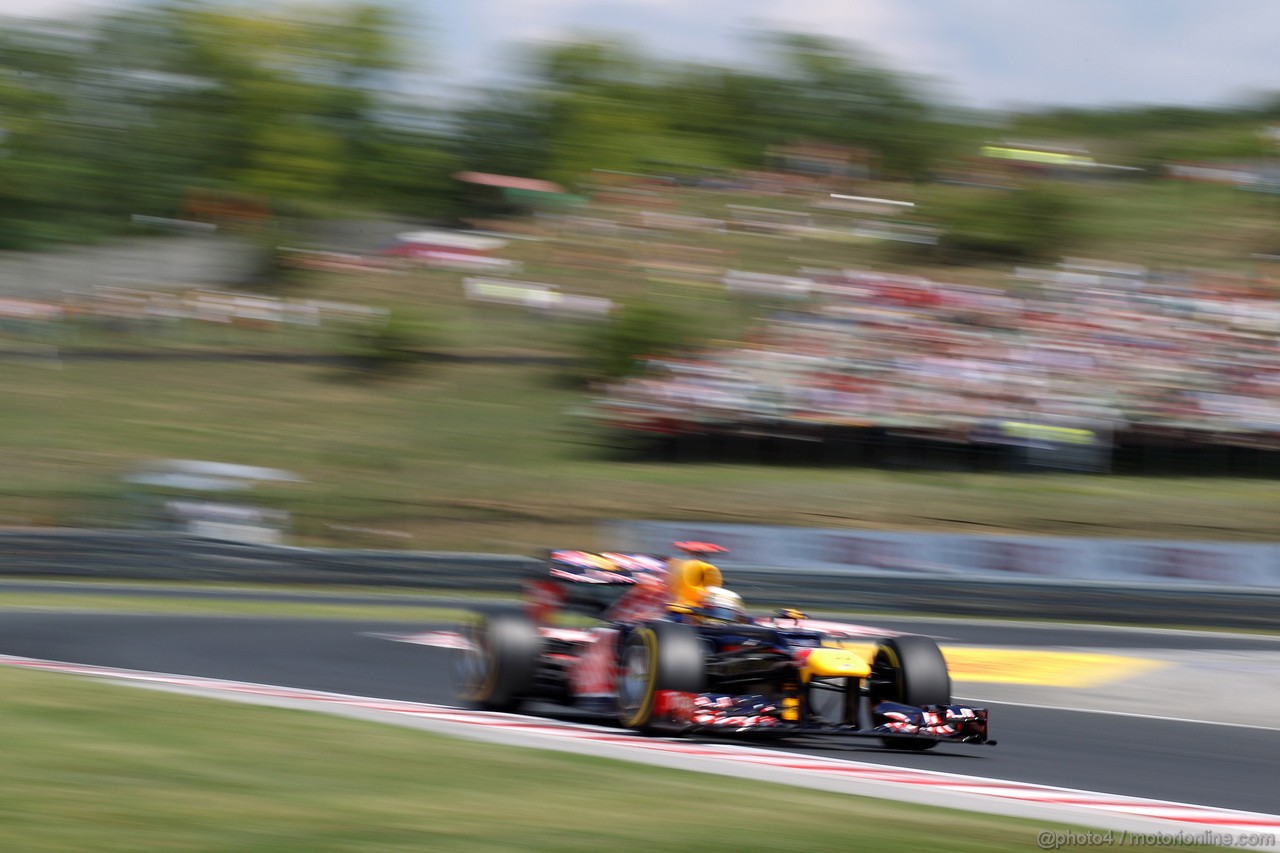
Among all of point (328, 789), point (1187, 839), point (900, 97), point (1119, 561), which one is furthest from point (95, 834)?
point (900, 97)

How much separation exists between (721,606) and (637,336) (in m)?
18.4

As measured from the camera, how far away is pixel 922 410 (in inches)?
837

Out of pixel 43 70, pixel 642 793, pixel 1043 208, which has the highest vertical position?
pixel 43 70

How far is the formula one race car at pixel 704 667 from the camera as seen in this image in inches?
269

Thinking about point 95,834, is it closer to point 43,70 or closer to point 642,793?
point 642,793

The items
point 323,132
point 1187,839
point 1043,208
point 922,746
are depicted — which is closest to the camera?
point 1187,839

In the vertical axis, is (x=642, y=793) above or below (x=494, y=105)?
below

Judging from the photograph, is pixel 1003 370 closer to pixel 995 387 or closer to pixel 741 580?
pixel 995 387

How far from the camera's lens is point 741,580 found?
52.0 feet

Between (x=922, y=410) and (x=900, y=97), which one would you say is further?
(x=900, y=97)

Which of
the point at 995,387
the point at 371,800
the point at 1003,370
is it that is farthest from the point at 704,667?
the point at 1003,370

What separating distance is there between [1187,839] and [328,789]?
258cm

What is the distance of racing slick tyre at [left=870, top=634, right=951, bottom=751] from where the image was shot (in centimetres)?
710

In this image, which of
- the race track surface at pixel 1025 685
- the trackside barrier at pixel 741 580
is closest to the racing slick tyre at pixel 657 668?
the race track surface at pixel 1025 685
